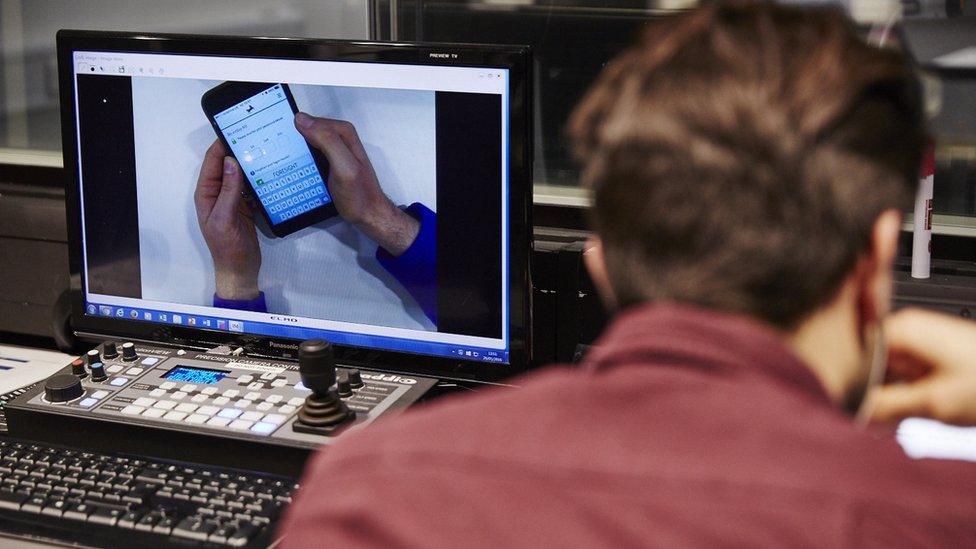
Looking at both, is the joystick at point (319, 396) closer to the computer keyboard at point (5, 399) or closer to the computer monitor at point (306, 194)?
Result: the computer monitor at point (306, 194)

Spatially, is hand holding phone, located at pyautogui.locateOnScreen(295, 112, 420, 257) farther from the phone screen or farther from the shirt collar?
the shirt collar

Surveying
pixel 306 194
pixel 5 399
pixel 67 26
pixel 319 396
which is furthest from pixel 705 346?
pixel 67 26

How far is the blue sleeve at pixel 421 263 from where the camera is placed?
4.49 ft

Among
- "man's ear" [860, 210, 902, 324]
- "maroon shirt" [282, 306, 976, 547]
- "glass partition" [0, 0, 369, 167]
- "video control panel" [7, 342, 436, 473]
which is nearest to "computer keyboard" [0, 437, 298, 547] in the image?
"video control panel" [7, 342, 436, 473]

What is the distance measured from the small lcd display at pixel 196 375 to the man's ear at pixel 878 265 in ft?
3.07

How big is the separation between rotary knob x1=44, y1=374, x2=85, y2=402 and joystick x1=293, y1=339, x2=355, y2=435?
30cm

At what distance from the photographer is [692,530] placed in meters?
0.53

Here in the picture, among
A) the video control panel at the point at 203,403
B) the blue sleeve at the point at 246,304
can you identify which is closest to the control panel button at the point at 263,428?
the video control panel at the point at 203,403

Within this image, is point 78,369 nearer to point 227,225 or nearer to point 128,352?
point 128,352

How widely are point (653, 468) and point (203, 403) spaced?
0.91 meters

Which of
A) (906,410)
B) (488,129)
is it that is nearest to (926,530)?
(906,410)

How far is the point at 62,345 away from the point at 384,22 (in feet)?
2.38

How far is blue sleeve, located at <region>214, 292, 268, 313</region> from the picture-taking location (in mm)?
1470

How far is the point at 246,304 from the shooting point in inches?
58.1
